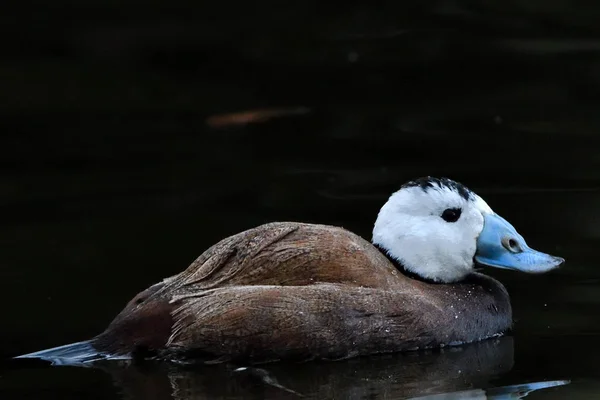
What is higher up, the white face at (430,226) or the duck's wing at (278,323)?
the white face at (430,226)

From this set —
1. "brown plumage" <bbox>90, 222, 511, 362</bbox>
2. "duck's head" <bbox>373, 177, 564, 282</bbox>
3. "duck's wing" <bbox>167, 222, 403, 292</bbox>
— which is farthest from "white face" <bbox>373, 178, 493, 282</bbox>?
"duck's wing" <bbox>167, 222, 403, 292</bbox>

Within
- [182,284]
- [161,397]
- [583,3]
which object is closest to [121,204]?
[182,284]

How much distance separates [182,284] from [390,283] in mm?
1056

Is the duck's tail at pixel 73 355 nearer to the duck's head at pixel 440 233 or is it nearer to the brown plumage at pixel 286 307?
the brown plumage at pixel 286 307

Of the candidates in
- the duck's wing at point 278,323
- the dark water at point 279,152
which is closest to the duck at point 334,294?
the duck's wing at point 278,323

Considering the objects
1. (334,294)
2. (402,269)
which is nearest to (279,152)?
(402,269)

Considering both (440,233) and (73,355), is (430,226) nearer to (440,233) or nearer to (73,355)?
(440,233)

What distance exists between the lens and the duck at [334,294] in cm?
770

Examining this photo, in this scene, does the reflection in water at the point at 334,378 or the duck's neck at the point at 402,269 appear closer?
the reflection in water at the point at 334,378

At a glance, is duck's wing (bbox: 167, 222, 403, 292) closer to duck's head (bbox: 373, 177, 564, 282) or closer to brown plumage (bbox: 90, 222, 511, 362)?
brown plumage (bbox: 90, 222, 511, 362)

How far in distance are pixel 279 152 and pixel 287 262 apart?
4.12 meters

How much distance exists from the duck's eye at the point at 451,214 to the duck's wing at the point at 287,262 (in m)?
0.52

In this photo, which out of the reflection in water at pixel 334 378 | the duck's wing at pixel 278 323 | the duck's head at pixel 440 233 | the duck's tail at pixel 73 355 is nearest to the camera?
the reflection in water at pixel 334 378

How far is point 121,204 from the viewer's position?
1068 centimetres
